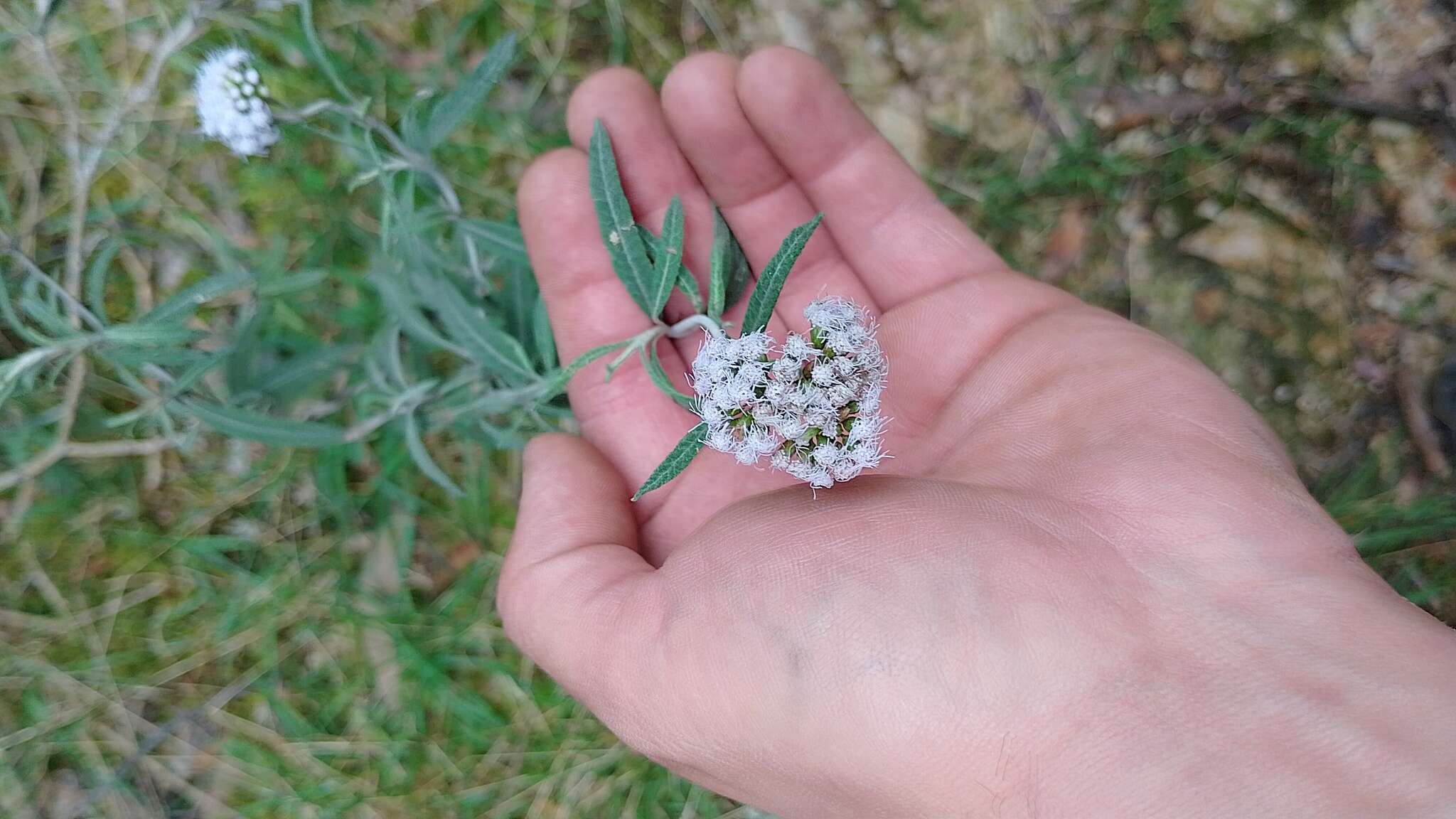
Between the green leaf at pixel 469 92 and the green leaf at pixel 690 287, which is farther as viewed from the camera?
the green leaf at pixel 469 92

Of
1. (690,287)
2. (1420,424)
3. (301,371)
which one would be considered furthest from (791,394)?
(1420,424)

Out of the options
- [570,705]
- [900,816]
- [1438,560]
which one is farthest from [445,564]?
[1438,560]

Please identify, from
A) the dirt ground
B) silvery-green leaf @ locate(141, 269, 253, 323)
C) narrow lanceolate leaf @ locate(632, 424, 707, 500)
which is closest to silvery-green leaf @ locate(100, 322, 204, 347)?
silvery-green leaf @ locate(141, 269, 253, 323)

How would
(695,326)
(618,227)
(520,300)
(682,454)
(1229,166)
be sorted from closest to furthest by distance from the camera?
→ (682,454) < (618,227) < (695,326) < (520,300) < (1229,166)

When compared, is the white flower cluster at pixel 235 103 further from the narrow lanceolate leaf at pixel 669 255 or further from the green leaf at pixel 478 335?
the narrow lanceolate leaf at pixel 669 255

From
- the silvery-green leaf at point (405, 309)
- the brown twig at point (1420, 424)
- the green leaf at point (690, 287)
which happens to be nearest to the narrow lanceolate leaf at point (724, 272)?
the green leaf at point (690, 287)

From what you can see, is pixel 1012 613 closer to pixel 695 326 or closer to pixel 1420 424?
pixel 695 326
